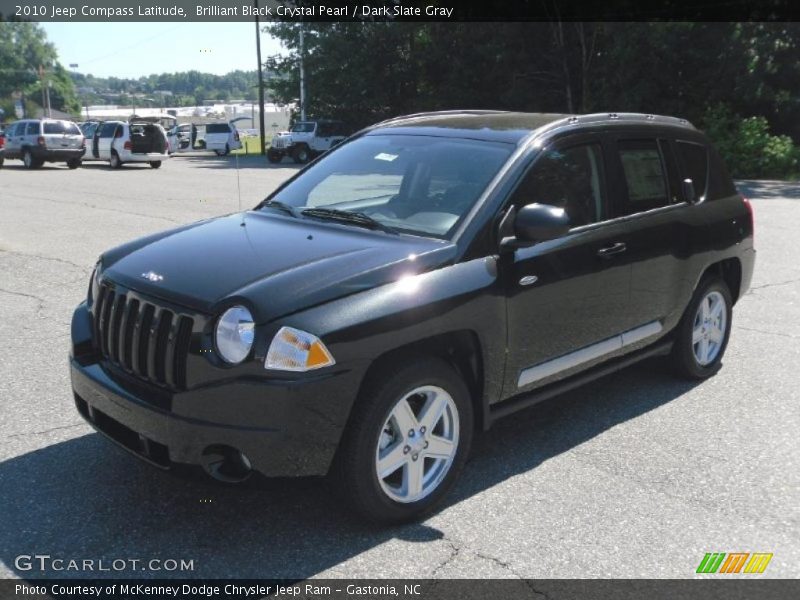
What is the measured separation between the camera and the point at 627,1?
29047 millimetres

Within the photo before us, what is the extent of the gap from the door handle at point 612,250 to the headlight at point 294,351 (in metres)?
1.95

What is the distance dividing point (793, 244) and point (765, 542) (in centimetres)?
919

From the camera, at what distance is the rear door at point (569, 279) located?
4.17 metres

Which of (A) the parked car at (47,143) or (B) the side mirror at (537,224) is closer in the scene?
(B) the side mirror at (537,224)

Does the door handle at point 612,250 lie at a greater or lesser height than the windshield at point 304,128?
lesser

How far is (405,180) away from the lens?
462cm

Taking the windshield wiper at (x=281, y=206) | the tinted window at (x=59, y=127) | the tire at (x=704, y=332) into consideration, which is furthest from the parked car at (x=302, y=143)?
the windshield wiper at (x=281, y=206)

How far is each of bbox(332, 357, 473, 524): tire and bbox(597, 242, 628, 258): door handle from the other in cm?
127

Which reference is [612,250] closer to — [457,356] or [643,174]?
[643,174]

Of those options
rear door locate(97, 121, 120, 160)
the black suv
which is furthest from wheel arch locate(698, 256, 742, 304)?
rear door locate(97, 121, 120, 160)

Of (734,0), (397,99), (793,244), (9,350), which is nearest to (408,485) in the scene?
(9,350)

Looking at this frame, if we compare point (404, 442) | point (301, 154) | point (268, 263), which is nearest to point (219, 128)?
point (301, 154)

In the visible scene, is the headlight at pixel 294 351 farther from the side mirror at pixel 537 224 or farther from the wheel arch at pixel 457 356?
the side mirror at pixel 537 224

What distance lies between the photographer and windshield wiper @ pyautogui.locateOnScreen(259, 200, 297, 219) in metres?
4.70
